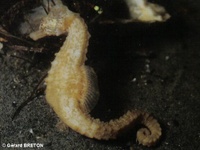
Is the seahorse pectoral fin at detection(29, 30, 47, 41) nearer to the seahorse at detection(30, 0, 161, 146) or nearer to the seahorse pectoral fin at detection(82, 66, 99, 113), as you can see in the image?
the seahorse at detection(30, 0, 161, 146)

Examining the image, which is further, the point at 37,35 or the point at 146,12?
the point at 146,12

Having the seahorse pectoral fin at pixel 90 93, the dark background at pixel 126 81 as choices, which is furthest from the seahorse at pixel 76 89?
the dark background at pixel 126 81

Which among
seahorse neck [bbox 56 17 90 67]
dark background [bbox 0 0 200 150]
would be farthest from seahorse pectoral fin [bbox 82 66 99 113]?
dark background [bbox 0 0 200 150]

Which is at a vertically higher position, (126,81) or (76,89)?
(76,89)

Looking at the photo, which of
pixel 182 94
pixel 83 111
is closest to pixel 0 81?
pixel 83 111

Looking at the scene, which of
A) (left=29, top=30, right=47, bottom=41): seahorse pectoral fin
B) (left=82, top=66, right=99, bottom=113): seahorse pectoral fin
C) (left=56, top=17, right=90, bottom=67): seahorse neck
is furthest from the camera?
(left=29, top=30, right=47, bottom=41): seahorse pectoral fin

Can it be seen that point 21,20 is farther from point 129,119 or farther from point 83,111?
point 129,119

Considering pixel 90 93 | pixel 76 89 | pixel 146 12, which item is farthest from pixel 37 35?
Result: pixel 146 12

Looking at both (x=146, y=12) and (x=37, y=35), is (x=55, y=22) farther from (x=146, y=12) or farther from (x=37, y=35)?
(x=146, y=12)
